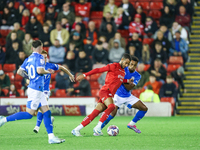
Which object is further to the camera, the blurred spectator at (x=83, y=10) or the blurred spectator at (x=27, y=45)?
the blurred spectator at (x=83, y=10)

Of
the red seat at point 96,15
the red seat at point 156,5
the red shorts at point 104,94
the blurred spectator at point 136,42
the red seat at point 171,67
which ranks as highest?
the red seat at point 156,5

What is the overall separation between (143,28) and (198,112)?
4518 millimetres

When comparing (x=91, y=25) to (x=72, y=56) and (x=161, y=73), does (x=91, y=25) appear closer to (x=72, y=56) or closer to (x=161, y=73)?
(x=72, y=56)

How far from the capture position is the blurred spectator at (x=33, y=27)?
1619 cm

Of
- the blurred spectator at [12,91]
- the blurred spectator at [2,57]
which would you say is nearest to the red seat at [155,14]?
the blurred spectator at [2,57]

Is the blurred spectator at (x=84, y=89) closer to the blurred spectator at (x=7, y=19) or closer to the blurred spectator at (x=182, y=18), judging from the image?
the blurred spectator at (x=7, y=19)

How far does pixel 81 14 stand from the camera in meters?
16.8

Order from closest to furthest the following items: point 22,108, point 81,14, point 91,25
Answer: point 22,108
point 91,25
point 81,14

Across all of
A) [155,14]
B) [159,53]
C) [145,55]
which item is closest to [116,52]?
[145,55]

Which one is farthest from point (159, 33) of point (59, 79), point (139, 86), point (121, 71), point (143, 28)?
point (121, 71)

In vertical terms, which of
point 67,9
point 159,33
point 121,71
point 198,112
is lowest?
point 198,112

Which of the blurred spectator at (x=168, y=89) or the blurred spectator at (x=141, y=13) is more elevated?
the blurred spectator at (x=141, y=13)

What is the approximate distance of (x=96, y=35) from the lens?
52.1 feet

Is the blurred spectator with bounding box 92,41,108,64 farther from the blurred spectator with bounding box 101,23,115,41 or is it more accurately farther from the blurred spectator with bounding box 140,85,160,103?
the blurred spectator with bounding box 140,85,160,103
